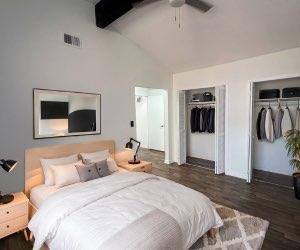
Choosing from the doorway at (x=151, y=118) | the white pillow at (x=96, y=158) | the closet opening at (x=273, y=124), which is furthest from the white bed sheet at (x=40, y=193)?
the doorway at (x=151, y=118)

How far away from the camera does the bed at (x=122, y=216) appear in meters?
1.49

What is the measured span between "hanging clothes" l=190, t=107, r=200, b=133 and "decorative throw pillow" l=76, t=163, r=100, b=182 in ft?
10.5

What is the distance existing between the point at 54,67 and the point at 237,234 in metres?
3.29

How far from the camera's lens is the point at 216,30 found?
3.25 meters

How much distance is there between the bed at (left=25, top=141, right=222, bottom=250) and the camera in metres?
1.49

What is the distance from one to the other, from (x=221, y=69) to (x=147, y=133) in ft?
12.1

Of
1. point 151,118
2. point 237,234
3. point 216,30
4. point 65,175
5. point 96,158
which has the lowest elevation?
point 237,234

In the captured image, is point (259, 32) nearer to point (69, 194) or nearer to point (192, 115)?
point (192, 115)

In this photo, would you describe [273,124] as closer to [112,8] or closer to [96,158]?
[96,158]

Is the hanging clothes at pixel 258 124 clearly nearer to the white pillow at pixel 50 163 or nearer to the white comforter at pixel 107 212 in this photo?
the white comforter at pixel 107 212

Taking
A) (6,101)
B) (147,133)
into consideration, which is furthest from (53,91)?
(147,133)

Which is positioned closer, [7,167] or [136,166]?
[7,167]

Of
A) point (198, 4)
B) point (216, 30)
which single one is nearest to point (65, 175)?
point (198, 4)

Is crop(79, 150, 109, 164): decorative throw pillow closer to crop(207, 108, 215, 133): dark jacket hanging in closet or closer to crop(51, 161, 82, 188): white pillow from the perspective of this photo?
crop(51, 161, 82, 188): white pillow
